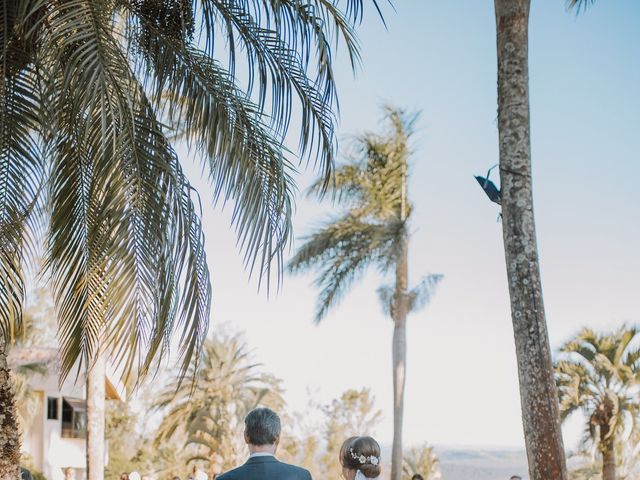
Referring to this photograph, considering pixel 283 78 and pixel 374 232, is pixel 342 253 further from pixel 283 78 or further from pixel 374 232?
pixel 283 78

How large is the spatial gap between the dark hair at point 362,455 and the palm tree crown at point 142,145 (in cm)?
233

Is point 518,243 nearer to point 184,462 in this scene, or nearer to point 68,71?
point 68,71

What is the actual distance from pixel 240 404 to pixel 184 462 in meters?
6.54

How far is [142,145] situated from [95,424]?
916cm

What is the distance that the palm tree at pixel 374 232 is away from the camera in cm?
2986

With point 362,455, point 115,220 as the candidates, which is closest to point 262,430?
point 362,455

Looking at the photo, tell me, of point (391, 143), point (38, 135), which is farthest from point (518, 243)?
point (391, 143)

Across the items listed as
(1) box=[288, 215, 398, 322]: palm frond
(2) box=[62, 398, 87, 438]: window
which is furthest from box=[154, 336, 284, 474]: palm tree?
(1) box=[288, 215, 398, 322]: palm frond

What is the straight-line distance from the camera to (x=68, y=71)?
8320 millimetres

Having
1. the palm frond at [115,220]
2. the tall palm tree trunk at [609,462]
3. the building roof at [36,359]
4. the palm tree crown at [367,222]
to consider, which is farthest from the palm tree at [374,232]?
the palm frond at [115,220]

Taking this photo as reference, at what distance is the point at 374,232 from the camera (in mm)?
29812

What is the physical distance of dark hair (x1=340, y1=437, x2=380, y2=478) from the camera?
6289 millimetres

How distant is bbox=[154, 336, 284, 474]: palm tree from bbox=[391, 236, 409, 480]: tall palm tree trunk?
1409 cm

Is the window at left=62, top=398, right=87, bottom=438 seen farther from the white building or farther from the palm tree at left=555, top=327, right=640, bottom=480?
the palm tree at left=555, top=327, right=640, bottom=480
